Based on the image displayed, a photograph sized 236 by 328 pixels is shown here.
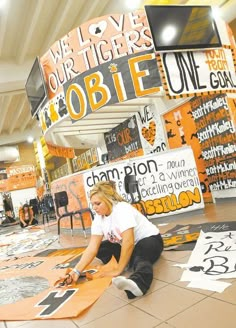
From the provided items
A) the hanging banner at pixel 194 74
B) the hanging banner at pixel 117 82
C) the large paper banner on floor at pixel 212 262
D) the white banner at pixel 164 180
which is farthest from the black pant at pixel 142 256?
the hanging banner at pixel 117 82

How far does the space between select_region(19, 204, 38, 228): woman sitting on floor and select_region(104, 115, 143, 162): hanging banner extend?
11.8 ft

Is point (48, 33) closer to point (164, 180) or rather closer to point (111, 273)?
point (164, 180)

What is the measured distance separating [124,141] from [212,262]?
7.02 m

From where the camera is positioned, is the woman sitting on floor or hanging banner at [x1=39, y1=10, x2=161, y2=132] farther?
the woman sitting on floor

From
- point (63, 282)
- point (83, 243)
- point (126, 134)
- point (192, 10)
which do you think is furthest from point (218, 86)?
point (126, 134)

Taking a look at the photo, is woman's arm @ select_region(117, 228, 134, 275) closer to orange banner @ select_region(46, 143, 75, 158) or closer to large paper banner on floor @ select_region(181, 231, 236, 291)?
large paper banner on floor @ select_region(181, 231, 236, 291)

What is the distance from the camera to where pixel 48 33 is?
7625mm

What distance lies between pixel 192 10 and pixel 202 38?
1.58 feet

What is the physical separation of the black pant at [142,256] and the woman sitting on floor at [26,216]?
335 inches

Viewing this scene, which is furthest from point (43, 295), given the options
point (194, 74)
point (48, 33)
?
point (48, 33)

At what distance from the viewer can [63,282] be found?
107 inches

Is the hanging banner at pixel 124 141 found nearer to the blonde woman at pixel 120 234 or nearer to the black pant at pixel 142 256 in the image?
the black pant at pixel 142 256

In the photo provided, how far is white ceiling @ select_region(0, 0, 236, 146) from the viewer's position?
253 inches

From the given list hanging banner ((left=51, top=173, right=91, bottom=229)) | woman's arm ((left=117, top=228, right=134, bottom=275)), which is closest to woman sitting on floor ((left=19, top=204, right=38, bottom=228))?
hanging banner ((left=51, top=173, right=91, bottom=229))
